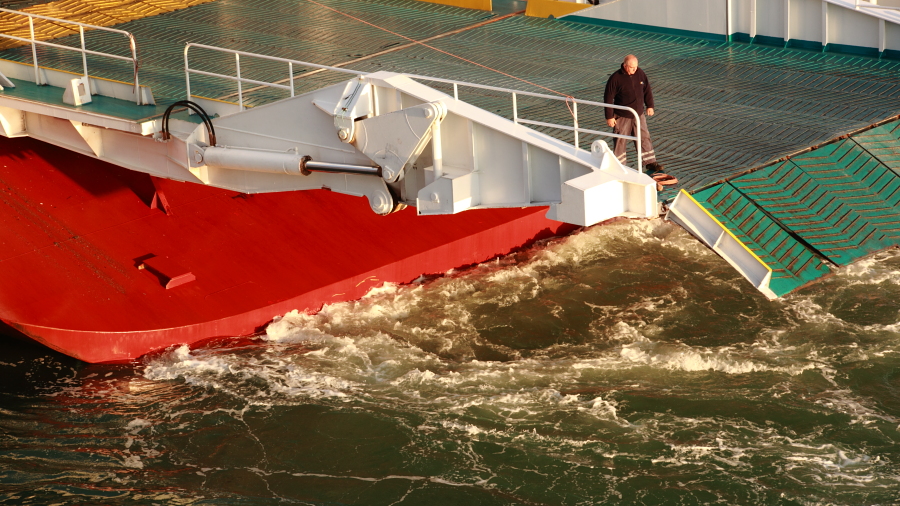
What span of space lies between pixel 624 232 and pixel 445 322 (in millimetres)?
4341

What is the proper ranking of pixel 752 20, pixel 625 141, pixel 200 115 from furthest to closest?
1. pixel 752 20
2. pixel 200 115
3. pixel 625 141

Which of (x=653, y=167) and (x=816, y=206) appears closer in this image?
(x=653, y=167)

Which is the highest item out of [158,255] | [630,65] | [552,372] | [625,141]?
[630,65]

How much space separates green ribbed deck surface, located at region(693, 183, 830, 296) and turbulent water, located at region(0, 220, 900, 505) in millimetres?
1847

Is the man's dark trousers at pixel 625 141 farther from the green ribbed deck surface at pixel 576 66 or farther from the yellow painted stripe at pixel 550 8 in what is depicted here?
the yellow painted stripe at pixel 550 8

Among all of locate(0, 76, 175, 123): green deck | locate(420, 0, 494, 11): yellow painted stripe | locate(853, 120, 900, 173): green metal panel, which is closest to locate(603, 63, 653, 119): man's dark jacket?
locate(853, 120, 900, 173): green metal panel

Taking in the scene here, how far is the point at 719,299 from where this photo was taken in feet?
47.0

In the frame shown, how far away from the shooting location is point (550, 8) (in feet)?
60.4

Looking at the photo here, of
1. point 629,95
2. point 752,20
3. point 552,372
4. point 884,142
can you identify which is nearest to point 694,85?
point 752,20

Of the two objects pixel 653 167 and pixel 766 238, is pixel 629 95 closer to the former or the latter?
pixel 653 167

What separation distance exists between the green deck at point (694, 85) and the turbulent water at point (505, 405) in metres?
1.95

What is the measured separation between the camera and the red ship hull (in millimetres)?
13156

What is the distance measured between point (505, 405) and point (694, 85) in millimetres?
5678

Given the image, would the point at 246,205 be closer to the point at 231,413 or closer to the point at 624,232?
the point at 231,413
